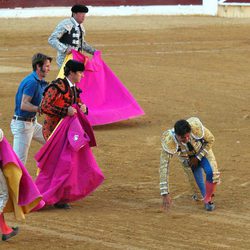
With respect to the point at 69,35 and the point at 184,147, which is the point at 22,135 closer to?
the point at 184,147

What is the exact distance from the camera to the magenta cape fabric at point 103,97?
12.2 m

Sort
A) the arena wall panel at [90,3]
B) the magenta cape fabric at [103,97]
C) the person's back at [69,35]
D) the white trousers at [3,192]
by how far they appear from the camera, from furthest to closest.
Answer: the arena wall panel at [90,3]
the magenta cape fabric at [103,97]
the person's back at [69,35]
the white trousers at [3,192]

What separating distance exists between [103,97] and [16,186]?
17.2 feet

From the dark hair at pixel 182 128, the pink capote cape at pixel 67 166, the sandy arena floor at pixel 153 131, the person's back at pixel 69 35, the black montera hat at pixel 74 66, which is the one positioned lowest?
the sandy arena floor at pixel 153 131

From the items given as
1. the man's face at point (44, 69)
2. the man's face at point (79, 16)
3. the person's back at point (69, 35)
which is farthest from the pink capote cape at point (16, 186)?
the man's face at point (79, 16)

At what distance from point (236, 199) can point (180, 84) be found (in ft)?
22.7

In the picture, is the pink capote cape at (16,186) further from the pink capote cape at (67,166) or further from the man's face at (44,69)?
the man's face at (44,69)

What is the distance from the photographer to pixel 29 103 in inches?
339

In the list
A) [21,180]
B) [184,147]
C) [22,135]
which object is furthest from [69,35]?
[21,180]

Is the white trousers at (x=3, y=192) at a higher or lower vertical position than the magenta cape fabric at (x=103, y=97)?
higher

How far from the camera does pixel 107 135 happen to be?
11.7 metres

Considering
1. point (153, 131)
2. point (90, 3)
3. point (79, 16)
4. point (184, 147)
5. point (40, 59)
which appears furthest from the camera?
point (90, 3)

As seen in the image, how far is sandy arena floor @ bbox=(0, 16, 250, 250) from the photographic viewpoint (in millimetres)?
7441

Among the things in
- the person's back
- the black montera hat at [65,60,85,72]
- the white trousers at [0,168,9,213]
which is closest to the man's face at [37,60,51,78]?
the black montera hat at [65,60,85,72]
